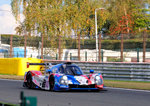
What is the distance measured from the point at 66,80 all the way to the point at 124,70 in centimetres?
674

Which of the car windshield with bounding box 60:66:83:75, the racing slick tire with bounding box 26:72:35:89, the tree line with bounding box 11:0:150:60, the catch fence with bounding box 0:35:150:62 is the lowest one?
the racing slick tire with bounding box 26:72:35:89

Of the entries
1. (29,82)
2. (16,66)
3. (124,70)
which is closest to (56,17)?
(16,66)

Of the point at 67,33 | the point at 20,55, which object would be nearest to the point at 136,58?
the point at 20,55

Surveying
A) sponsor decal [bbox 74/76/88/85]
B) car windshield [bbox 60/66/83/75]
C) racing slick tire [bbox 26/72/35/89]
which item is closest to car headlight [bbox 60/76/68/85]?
sponsor decal [bbox 74/76/88/85]

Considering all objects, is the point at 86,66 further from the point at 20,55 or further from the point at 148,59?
the point at 20,55

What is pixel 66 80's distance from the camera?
11914mm

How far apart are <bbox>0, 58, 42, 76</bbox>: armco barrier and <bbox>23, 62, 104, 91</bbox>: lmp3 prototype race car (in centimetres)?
963

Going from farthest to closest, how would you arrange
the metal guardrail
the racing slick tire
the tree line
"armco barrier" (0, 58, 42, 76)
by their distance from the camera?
the tree line → "armco barrier" (0, 58, 42, 76) → the metal guardrail → the racing slick tire

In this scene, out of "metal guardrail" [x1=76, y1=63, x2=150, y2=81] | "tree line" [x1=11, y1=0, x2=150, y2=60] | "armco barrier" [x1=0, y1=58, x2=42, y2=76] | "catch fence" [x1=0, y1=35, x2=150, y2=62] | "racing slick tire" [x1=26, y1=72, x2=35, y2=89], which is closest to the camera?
"racing slick tire" [x1=26, y1=72, x2=35, y2=89]

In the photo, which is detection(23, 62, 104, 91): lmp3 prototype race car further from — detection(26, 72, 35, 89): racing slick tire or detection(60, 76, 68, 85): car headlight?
detection(26, 72, 35, 89): racing slick tire

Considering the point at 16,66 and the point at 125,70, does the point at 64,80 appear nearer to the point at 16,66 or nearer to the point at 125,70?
the point at 125,70

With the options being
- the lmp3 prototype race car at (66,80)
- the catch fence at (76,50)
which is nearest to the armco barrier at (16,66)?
the catch fence at (76,50)

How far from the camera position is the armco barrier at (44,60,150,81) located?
17297 millimetres

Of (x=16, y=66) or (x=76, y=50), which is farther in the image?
(x=16, y=66)
